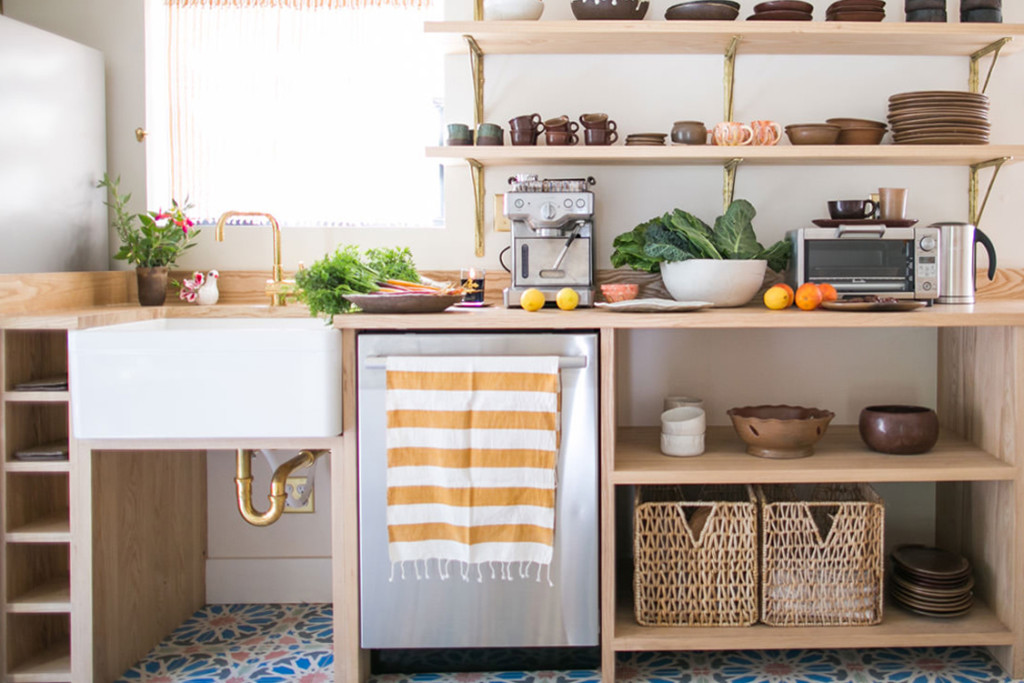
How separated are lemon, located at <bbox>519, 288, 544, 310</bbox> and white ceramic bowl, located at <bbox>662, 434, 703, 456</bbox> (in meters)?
0.50

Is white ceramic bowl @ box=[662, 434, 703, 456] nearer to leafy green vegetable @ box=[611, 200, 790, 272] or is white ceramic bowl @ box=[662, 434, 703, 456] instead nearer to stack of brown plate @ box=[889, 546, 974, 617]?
leafy green vegetable @ box=[611, 200, 790, 272]

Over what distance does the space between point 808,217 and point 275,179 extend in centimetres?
175

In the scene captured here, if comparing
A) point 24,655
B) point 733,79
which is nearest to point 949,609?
point 733,79

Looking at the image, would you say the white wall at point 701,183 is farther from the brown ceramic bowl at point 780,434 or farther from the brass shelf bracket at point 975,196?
the brown ceramic bowl at point 780,434

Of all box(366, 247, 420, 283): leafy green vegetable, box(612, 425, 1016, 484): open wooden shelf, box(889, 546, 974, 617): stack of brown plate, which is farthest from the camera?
box(366, 247, 420, 283): leafy green vegetable

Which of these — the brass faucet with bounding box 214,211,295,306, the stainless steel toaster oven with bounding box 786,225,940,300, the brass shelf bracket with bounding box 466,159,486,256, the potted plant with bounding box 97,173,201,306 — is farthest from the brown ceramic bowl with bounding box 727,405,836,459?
the potted plant with bounding box 97,173,201,306

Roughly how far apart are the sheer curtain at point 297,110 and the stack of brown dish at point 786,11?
1.05 meters

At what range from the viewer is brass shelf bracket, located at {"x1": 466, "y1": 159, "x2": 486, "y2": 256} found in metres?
2.73

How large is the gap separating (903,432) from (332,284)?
5.14ft

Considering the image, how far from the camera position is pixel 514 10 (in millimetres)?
2498

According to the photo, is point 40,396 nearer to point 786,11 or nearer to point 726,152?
point 726,152

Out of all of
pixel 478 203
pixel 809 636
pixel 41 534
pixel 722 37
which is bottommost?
pixel 809 636

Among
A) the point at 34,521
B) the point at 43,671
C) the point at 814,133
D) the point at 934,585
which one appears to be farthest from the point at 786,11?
the point at 43,671

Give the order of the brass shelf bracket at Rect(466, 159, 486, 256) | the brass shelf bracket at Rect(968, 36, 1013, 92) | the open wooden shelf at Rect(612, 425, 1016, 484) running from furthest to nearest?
the brass shelf bracket at Rect(466, 159, 486, 256) → the brass shelf bracket at Rect(968, 36, 1013, 92) → the open wooden shelf at Rect(612, 425, 1016, 484)
